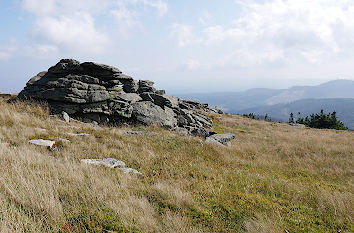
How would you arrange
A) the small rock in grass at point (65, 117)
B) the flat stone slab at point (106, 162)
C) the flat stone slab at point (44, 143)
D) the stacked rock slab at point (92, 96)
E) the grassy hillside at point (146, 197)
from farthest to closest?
the stacked rock slab at point (92, 96) → the small rock in grass at point (65, 117) → the flat stone slab at point (44, 143) → the flat stone slab at point (106, 162) → the grassy hillside at point (146, 197)

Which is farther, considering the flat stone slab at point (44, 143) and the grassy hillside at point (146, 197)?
the flat stone slab at point (44, 143)

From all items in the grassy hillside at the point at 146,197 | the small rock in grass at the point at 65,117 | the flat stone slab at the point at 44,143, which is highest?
the small rock in grass at the point at 65,117

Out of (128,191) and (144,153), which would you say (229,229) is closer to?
(128,191)

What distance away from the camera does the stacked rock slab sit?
62.1 ft

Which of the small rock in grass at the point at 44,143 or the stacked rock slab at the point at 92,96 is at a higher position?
the stacked rock slab at the point at 92,96

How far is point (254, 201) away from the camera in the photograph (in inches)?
244

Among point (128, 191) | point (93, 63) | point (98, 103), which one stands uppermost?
point (93, 63)

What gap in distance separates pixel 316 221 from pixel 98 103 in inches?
765

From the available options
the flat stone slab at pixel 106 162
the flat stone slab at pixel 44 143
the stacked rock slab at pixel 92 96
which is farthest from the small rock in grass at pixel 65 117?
the flat stone slab at pixel 106 162

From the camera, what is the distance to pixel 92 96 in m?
19.4

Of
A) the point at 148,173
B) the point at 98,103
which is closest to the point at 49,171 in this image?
the point at 148,173

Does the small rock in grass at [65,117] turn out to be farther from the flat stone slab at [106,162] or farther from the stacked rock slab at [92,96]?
the flat stone slab at [106,162]

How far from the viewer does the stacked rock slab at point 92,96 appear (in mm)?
18938

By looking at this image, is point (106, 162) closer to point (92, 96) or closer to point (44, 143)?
point (44, 143)
